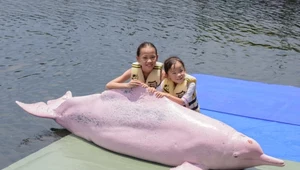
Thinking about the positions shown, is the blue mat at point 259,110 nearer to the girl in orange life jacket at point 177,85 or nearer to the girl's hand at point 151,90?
the girl in orange life jacket at point 177,85

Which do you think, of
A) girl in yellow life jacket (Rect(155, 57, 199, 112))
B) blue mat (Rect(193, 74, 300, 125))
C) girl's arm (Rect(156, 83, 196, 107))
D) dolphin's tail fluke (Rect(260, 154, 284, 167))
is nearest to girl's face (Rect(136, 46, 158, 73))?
girl in yellow life jacket (Rect(155, 57, 199, 112))

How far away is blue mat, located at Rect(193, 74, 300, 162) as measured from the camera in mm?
6762

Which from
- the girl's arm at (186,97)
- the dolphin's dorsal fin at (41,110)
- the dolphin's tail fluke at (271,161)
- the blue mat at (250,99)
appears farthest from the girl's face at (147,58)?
the blue mat at (250,99)

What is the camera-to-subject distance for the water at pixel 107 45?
344 inches

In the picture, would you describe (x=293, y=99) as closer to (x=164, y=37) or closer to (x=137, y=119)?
(x=137, y=119)

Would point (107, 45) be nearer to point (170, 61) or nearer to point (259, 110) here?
point (259, 110)

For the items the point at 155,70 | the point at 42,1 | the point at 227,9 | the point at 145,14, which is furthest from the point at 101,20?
the point at 155,70

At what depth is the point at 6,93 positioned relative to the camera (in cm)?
882

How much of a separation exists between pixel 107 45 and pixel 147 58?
687 cm

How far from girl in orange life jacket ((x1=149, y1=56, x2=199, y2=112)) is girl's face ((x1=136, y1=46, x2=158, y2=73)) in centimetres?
17

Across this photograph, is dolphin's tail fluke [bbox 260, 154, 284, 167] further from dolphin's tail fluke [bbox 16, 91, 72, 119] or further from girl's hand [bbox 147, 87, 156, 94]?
dolphin's tail fluke [bbox 16, 91, 72, 119]

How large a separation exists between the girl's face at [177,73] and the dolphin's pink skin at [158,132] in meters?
0.32

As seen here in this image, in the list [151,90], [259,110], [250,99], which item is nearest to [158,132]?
[151,90]

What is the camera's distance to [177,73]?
19.9 ft
